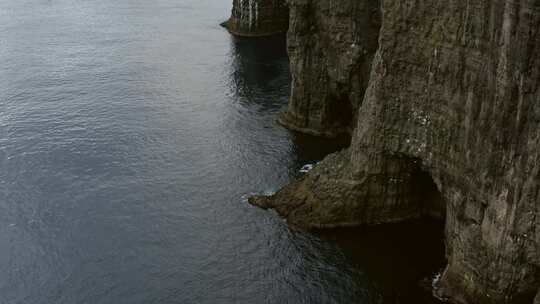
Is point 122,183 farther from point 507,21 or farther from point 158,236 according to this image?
point 507,21

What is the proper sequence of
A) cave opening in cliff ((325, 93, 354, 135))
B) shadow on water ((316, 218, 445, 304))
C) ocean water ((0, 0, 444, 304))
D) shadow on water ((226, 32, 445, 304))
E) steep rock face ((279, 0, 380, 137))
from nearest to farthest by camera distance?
shadow on water ((316, 218, 445, 304)), shadow on water ((226, 32, 445, 304)), ocean water ((0, 0, 444, 304)), steep rock face ((279, 0, 380, 137)), cave opening in cliff ((325, 93, 354, 135))

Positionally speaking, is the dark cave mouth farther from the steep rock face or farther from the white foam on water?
the steep rock face

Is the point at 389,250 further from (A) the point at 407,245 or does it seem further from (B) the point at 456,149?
(B) the point at 456,149

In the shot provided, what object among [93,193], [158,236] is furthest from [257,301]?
[93,193]

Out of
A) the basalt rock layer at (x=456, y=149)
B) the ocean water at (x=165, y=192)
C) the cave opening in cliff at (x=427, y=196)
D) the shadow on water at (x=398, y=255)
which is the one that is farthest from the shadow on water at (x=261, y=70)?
the shadow on water at (x=398, y=255)

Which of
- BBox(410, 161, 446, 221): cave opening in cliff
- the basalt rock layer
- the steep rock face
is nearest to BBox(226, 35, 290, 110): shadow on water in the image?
the steep rock face
